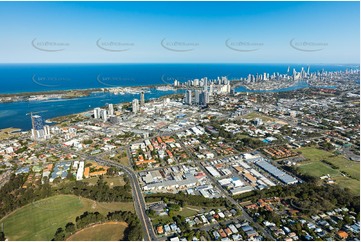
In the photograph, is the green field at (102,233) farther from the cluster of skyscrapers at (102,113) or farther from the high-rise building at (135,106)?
the high-rise building at (135,106)

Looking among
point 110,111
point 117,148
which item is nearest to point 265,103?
point 110,111

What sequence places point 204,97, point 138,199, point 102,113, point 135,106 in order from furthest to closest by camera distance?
point 204,97, point 135,106, point 102,113, point 138,199

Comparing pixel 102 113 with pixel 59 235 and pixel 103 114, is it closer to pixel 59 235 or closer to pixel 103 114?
pixel 103 114

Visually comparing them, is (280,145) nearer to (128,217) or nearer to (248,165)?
(248,165)

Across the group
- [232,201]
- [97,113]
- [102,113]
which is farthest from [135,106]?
[232,201]

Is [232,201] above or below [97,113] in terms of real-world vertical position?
below

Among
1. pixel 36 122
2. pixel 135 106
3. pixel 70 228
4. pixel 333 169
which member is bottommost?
pixel 333 169
